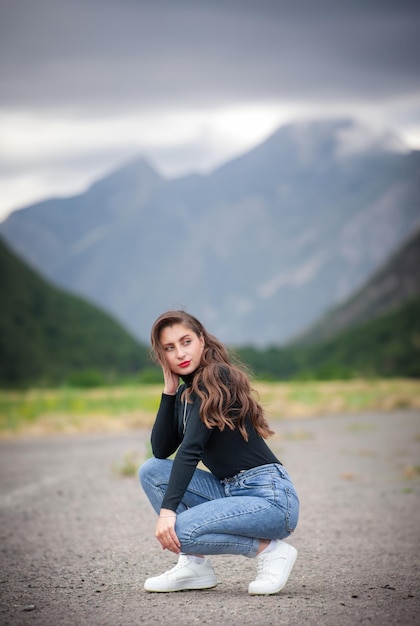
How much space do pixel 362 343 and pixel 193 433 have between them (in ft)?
208

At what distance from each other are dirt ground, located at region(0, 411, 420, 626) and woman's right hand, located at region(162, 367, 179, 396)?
1082 millimetres

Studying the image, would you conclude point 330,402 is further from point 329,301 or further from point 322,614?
point 329,301

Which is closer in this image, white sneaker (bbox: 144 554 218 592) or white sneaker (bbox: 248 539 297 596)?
white sneaker (bbox: 248 539 297 596)

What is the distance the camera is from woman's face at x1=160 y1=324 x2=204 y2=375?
4516mm

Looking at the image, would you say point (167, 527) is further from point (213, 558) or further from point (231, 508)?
point (213, 558)

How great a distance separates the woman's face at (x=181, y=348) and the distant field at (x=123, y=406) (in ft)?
→ 49.1

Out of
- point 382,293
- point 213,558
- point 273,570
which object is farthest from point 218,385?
point 382,293

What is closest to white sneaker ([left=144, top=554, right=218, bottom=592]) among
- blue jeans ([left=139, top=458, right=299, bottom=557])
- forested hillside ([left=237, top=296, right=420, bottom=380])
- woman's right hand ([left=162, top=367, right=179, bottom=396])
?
blue jeans ([left=139, top=458, right=299, bottom=557])

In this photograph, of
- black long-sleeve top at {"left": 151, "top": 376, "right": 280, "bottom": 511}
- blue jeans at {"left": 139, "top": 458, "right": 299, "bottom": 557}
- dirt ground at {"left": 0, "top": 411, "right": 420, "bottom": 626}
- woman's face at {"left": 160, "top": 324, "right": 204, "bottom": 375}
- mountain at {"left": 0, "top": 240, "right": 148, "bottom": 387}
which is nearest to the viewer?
dirt ground at {"left": 0, "top": 411, "right": 420, "bottom": 626}

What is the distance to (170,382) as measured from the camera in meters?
4.55

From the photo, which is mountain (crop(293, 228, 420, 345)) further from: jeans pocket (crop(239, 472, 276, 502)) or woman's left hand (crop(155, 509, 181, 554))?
woman's left hand (crop(155, 509, 181, 554))

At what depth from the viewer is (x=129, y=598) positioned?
448cm

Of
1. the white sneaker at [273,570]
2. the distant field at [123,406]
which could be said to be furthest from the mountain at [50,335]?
the white sneaker at [273,570]

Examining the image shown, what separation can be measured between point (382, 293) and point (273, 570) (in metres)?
95.8
